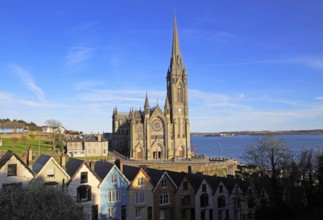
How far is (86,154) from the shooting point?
91188mm

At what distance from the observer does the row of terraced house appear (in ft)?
102


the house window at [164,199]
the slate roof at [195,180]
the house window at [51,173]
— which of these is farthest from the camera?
the slate roof at [195,180]

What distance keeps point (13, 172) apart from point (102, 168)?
1006 centimetres

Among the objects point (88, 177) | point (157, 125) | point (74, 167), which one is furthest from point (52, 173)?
point (157, 125)

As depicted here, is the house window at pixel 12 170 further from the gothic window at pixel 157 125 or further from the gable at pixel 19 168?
the gothic window at pixel 157 125

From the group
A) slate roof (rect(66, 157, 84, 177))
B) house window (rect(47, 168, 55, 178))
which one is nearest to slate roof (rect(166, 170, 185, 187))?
slate roof (rect(66, 157, 84, 177))

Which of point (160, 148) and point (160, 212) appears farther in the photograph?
point (160, 148)

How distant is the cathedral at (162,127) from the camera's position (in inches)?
3895

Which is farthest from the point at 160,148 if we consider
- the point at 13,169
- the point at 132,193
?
the point at 13,169

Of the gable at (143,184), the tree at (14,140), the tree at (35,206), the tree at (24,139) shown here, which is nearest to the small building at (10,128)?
the tree at (14,140)

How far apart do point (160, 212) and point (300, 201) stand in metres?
16.5

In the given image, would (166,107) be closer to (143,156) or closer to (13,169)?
(143,156)

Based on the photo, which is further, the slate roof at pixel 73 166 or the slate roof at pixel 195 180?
the slate roof at pixel 195 180

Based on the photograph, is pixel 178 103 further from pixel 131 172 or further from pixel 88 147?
pixel 131 172
